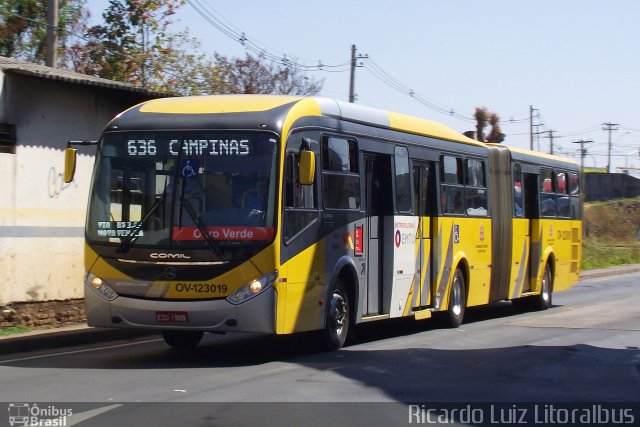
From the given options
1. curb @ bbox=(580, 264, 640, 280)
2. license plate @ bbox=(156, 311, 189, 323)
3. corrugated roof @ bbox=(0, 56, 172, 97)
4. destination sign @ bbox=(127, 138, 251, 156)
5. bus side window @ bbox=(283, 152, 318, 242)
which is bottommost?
curb @ bbox=(580, 264, 640, 280)

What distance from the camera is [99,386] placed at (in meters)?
10.2

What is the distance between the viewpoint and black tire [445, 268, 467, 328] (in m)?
17.8

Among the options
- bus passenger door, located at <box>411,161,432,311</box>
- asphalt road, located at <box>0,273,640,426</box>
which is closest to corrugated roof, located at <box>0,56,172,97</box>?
asphalt road, located at <box>0,273,640,426</box>

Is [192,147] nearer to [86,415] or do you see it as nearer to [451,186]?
[86,415]

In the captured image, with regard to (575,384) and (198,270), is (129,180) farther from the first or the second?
(575,384)

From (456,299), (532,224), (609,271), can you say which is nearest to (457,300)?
(456,299)

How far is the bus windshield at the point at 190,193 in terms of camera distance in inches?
465

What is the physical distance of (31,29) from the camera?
36.4 m

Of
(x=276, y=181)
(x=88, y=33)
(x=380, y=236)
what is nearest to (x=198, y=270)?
(x=276, y=181)

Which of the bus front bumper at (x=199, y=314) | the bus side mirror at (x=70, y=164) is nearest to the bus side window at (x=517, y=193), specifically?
the bus front bumper at (x=199, y=314)

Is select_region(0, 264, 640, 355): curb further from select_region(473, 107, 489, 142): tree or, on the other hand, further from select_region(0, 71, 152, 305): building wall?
select_region(473, 107, 489, 142): tree

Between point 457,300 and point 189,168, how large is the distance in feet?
24.7

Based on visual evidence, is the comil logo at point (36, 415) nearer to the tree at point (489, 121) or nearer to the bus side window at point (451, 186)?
the bus side window at point (451, 186)

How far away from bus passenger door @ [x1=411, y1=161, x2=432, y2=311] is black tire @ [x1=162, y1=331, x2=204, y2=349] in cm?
381
